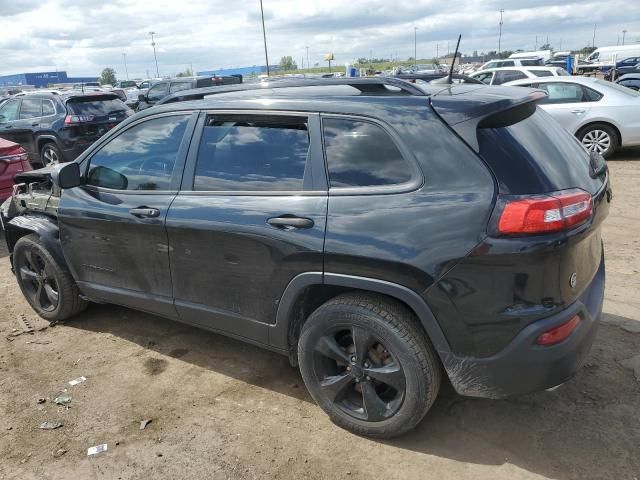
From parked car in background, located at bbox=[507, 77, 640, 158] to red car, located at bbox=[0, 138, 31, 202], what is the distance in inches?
343

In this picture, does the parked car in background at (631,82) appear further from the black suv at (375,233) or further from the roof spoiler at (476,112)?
the roof spoiler at (476,112)

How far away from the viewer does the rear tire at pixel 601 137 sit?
32.1 feet

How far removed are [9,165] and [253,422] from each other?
19.5ft

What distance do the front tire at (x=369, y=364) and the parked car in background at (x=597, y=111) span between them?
8361 mm

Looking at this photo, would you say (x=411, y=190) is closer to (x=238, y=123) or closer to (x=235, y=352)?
(x=238, y=123)

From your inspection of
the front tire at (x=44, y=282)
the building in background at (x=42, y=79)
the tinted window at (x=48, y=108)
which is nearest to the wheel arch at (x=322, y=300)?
the front tire at (x=44, y=282)

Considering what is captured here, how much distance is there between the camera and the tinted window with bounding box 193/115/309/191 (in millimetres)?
2875

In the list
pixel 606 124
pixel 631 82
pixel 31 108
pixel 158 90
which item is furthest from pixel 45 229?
pixel 631 82

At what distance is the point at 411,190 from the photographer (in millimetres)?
2484

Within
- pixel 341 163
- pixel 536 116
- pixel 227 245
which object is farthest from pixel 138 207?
pixel 536 116

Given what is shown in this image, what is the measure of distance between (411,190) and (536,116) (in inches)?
35.0

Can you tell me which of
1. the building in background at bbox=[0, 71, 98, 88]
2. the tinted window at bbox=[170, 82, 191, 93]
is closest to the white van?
the tinted window at bbox=[170, 82, 191, 93]

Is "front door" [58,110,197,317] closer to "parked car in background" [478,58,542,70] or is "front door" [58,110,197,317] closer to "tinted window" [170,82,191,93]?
"tinted window" [170,82,191,93]

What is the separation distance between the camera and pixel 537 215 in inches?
88.1
